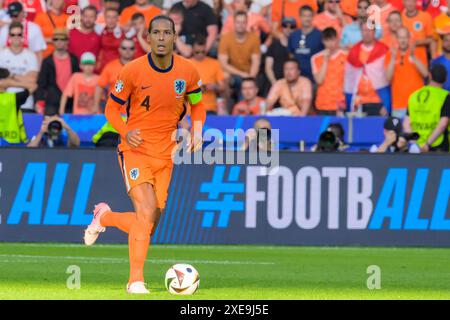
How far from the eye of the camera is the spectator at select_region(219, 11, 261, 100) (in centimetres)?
2139

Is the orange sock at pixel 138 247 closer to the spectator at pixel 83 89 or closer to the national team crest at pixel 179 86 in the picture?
the national team crest at pixel 179 86

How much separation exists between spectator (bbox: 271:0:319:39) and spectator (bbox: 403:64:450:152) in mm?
3440

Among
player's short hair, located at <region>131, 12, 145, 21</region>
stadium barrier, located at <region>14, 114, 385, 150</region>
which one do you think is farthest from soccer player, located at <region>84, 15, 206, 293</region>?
player's short hair, located at <region>131, 12, 145, 21</region>

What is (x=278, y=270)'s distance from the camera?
14.3 meters

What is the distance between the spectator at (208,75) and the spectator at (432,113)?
331cm

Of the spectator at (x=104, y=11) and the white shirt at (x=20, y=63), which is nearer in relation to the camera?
the white shirt at (x=20, y=63)

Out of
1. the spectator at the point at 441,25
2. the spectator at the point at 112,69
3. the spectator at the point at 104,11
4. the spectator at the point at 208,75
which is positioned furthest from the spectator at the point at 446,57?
the spectator at the point at 104,11

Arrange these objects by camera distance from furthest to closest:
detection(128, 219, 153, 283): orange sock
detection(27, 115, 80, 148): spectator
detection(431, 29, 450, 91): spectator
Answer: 1. detection(431, 29, 450, 91): spectator
2. detection(27, 115, 80, 148): spectator
3. detection(128, 219, 153, 283): orange sock

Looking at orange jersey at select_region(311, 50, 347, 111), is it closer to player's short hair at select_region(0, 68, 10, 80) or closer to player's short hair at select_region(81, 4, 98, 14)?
player's short hair at select_region(81, 4, 98, 14)

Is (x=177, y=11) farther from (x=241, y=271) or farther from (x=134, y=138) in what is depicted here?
(x=134, y=138)

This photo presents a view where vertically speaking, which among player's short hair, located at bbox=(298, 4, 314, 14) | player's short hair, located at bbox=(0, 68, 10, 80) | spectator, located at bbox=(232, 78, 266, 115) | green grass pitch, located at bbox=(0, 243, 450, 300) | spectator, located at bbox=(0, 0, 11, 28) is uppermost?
player's short hair, located at bbox=(298, 4, 314, 14)

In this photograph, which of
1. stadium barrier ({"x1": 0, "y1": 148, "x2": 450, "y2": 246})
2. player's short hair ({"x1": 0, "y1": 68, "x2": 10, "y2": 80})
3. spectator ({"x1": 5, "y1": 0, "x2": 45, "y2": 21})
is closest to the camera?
stadium barrier ({"x1": 0, "y1": 148, "x2": 450, "y2": 246})

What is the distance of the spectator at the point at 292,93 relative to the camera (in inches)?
810

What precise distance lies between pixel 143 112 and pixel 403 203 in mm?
7693
